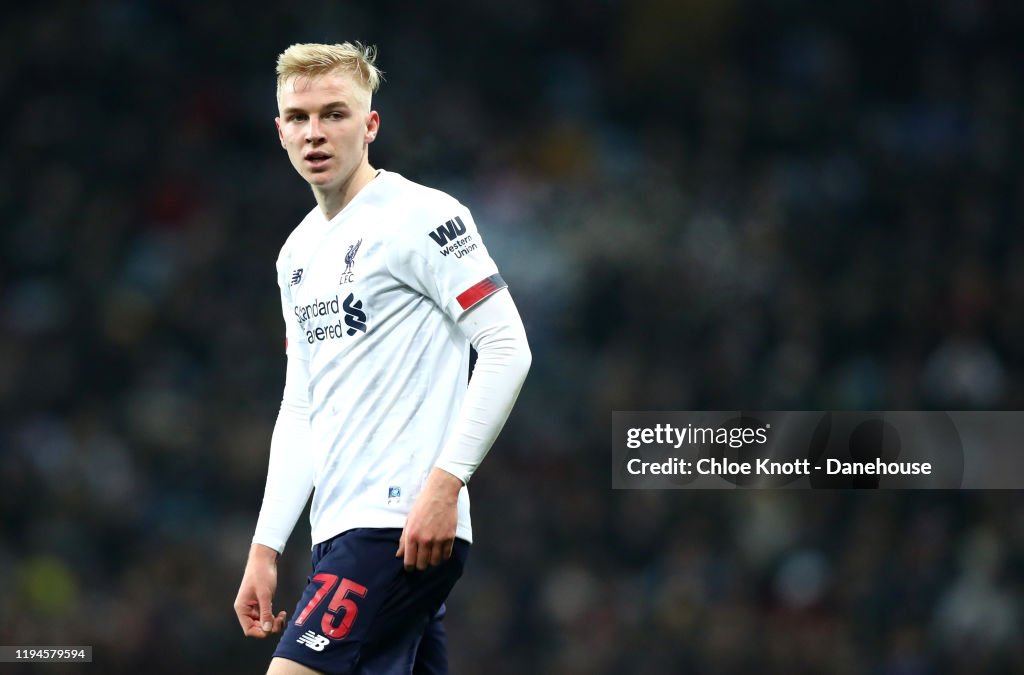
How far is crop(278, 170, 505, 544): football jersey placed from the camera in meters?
3.04

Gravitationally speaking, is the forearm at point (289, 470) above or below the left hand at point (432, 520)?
above

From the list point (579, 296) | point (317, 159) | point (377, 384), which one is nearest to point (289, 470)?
point (377, 384)

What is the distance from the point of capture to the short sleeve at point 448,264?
3.03 meters

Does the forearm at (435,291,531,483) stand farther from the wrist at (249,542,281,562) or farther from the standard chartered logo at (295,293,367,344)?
the wrist at (249,542,281,562)

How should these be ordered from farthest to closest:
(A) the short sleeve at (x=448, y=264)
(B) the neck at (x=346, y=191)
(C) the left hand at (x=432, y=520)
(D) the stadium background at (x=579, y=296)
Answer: (D) the stadium background at (x=579, y=296) → (B) the neck at (x=346, y=191) → (A) the short sleeve at (x=448, y=264) → (C) the left hand at (x=432, y=520)

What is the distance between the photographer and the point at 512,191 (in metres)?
9.95

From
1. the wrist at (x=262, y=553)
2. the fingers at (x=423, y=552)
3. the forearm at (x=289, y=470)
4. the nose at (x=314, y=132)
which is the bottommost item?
the fingers at (x=423, y=552)

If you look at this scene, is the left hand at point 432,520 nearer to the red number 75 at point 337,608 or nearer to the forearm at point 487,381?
the forearm at point 487,381

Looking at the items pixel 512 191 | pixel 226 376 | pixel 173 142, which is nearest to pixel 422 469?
pixel 226 376

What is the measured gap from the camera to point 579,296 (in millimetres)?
9227

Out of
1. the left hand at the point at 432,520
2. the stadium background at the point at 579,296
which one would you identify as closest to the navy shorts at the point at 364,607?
the left hand at the point at 432,520

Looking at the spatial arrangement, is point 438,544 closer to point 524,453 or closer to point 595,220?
point 524,453

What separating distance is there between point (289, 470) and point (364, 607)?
1.79 ft

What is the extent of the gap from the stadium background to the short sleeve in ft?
15.8
